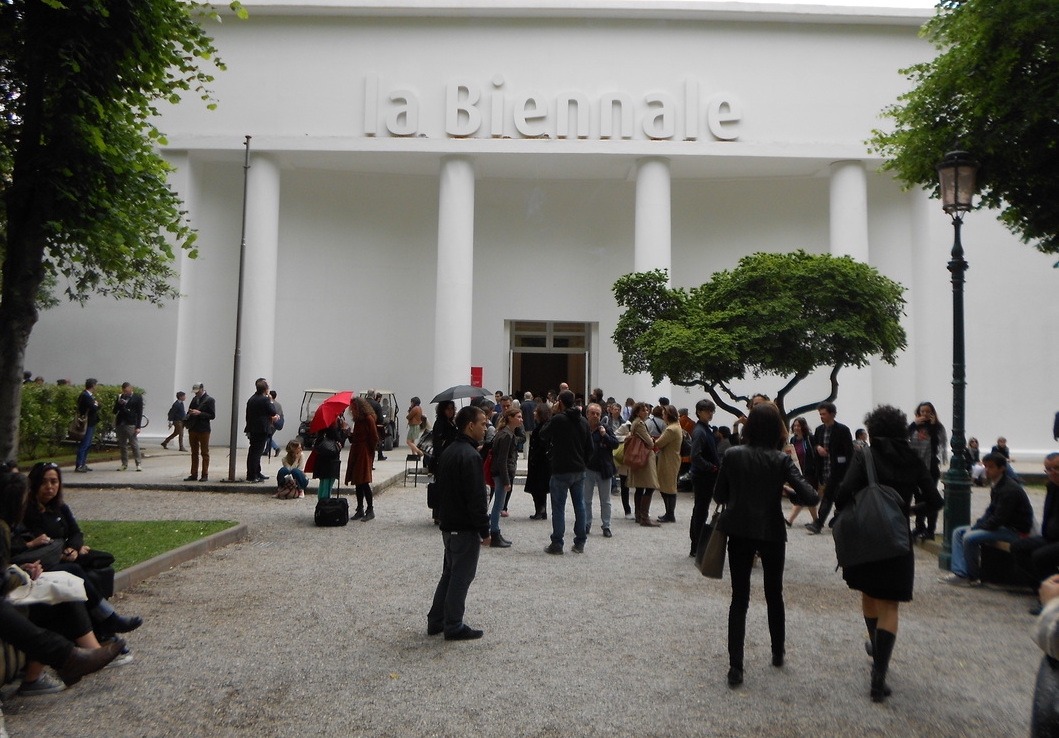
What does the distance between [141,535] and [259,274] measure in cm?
1633

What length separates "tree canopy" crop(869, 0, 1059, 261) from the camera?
31.3 feet

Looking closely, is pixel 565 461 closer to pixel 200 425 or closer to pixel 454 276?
pixel 200 425

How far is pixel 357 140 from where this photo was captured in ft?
80.2

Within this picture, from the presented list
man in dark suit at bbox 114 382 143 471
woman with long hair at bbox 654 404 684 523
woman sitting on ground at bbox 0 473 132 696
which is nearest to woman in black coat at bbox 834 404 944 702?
woman sitting on ground at bbox 0 473 132 696

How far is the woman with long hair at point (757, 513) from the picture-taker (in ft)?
16.3

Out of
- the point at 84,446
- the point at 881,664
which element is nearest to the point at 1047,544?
the point at 881,664

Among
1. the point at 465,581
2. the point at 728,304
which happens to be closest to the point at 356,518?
the point at 465,581

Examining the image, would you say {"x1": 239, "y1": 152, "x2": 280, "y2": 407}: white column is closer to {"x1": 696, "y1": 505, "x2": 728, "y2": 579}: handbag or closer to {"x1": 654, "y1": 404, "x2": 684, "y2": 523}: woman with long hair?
{"x1": 654, "y1": 404, "x2": 684, "y2": 523}: woman with long hair

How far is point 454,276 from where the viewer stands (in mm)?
24422

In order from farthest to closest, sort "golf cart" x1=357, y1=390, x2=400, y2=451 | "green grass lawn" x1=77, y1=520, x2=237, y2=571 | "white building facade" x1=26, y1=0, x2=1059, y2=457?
"white building facade" x1=26, y1=0, x2=1059, y2=457, "golf cart" x1=357, y1=390, x2=400, y2=451, "green grass lawn" x1=77, y1=520, x2=237, y2=571

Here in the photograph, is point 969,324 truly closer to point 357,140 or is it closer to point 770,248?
point 770,248

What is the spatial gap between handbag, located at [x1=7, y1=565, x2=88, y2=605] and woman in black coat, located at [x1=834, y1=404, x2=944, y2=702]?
14.8 feet

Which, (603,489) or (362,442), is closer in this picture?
(603,489)

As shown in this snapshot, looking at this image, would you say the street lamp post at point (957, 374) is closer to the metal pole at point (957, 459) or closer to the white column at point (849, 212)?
the metal pole at point (957, 459)
